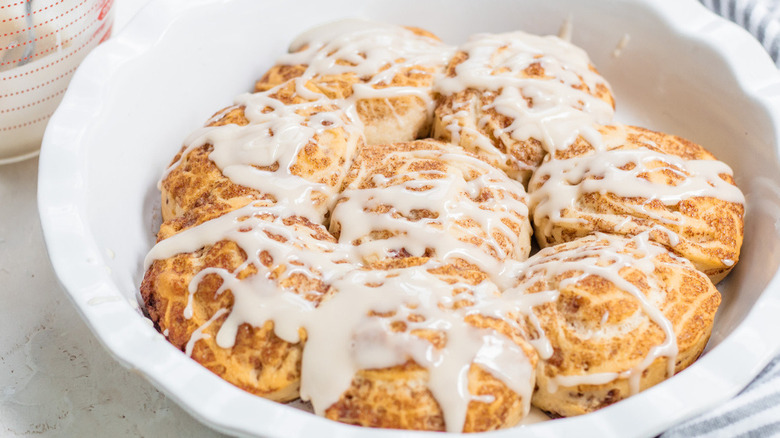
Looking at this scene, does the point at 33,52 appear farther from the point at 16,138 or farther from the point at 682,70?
the point at 682,70

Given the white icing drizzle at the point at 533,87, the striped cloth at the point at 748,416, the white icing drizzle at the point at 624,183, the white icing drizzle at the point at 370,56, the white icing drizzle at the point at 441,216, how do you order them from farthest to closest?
the white icing drizzle at the point at 370,56
the white icing drizzle at the point at 533,87
the white icing drizzle at the point at 624,183
the white icing drizzle at the point at 441,216
the striped cloth at the point at 748,416

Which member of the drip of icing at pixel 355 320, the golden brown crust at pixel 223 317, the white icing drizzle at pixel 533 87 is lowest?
the golden brown crust at pixel 223 317

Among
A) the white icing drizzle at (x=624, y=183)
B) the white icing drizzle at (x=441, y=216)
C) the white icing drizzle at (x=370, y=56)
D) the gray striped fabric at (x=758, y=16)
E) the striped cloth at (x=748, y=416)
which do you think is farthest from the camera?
the gray striped fabric at (x=758, y=16)

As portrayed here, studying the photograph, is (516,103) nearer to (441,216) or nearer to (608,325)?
(441,216)

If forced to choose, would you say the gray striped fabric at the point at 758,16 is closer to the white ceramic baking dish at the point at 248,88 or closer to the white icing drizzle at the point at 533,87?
the white ceramic baking dish at the point at 248,88

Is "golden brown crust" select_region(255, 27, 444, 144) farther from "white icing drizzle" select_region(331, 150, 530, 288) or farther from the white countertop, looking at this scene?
the white countertop

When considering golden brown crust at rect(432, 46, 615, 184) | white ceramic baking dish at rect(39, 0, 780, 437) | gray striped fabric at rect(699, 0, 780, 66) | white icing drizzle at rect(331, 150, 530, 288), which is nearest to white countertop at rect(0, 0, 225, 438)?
white ceramic baking dish at rect(39, 0, 780, 437)

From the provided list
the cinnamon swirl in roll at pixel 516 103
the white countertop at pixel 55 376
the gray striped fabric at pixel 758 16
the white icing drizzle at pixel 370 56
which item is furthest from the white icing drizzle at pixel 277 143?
the gray striped fabric at pixel 758 16
